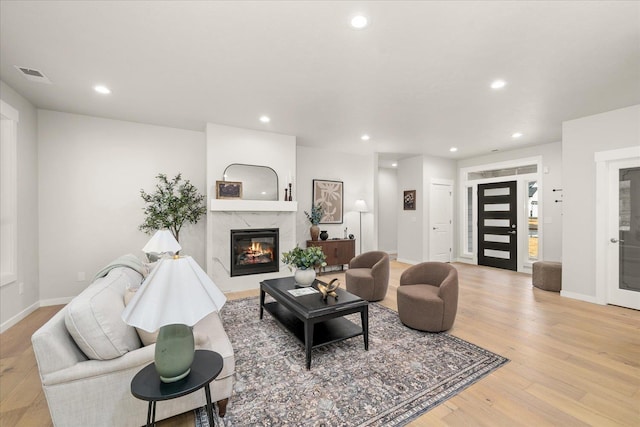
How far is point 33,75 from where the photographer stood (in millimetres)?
2902

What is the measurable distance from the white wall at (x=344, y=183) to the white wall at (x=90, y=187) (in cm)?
234

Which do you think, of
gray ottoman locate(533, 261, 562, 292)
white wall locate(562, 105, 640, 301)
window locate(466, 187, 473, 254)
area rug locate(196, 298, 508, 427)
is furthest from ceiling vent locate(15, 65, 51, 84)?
window locate(466, 187, 473, 254)

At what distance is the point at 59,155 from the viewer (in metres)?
3.94

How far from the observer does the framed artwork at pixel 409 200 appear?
22.6 feet

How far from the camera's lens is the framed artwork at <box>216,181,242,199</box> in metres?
4.41

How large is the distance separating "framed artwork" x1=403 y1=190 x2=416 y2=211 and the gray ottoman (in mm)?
2828

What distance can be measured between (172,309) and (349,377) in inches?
59.3

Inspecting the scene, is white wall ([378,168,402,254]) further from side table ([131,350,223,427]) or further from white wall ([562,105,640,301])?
side table ([131,350,223,427])

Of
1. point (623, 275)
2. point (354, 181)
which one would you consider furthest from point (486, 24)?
point (354, 181)

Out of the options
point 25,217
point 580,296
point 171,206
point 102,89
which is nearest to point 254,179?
point 171,206

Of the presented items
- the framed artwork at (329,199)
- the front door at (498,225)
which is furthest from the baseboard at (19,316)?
the front door at (498,225)

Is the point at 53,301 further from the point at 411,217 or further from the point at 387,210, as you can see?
the point at 387,210

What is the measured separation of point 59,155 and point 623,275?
314 inches

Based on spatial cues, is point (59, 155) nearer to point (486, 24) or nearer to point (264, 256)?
point (264, 256)
